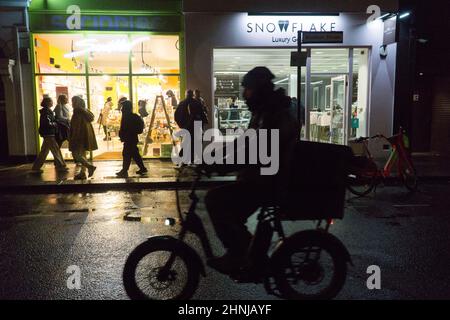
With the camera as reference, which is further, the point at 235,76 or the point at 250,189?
the point at 235,76

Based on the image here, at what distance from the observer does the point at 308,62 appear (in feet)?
46.7

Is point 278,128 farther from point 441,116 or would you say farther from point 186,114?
point 441,116

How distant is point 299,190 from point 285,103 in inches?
29.2

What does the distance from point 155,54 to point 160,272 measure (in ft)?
36.0

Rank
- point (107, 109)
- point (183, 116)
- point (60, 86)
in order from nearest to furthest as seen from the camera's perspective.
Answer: point (183, 116) < point (60, 86) < point (107, 109)

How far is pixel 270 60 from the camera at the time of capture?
15.0m

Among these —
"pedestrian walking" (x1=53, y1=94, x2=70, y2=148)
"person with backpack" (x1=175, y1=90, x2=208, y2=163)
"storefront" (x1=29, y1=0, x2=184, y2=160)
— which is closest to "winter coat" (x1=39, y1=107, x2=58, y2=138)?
"pedestrian walking" (x1=53, y1=94, x2=70, y2=148)

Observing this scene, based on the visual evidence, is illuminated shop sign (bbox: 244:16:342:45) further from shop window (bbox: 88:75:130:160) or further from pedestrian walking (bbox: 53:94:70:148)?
pedestrian walking (bbox: 53:94:70:148)

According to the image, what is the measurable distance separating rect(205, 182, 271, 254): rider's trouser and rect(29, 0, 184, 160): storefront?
1014 cm

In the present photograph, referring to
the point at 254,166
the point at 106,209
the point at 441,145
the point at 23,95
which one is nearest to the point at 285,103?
the point at 254,166

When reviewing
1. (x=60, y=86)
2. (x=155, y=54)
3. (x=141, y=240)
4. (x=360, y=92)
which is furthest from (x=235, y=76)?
(x=141, y=240)
